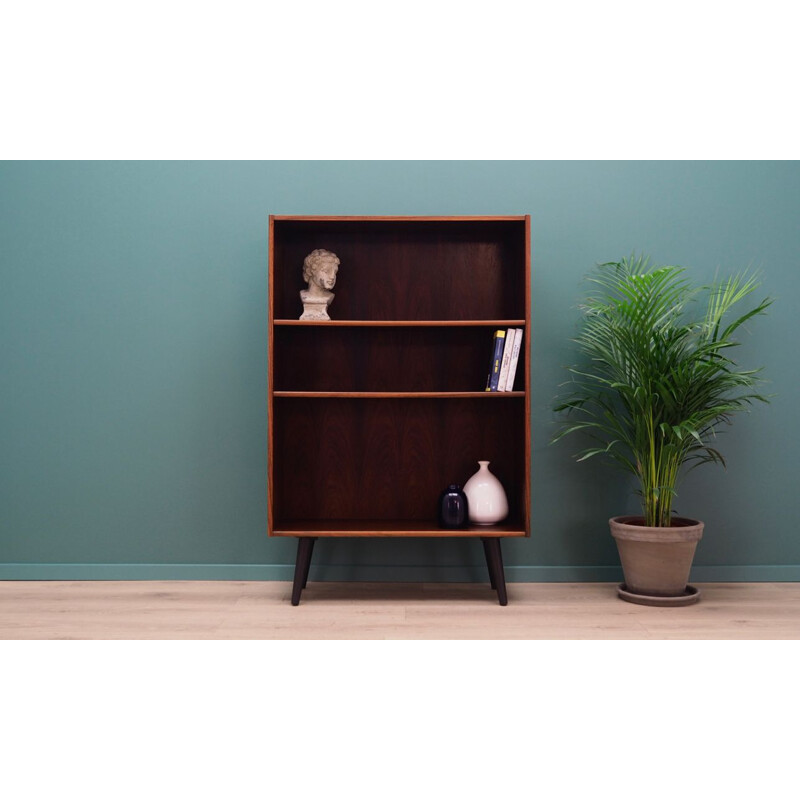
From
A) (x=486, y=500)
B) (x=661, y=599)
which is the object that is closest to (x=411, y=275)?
(x=486, y=500)

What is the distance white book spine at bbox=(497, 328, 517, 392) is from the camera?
2.63 metres

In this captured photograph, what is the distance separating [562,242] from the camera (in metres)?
2.92

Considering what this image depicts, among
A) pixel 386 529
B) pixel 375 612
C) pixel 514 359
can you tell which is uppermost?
pixel 514 359

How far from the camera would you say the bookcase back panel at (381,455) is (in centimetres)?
290

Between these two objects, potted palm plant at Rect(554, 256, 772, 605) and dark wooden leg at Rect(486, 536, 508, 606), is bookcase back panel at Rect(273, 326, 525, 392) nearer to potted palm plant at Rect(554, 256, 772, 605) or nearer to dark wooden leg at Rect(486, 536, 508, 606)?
potted palm plant at Rect(554, 256, 772, 605)

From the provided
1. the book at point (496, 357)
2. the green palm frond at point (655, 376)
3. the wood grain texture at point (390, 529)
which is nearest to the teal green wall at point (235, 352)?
the green palm frond at point (655, 376)

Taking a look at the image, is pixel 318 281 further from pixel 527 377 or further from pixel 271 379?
pixel 527 377

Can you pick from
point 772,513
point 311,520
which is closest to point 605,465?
point 772,513

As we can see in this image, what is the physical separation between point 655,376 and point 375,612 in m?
1.19

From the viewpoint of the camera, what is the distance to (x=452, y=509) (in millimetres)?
2658

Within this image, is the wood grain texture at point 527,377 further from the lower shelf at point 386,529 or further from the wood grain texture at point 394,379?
the wood grain texture at point 394,379

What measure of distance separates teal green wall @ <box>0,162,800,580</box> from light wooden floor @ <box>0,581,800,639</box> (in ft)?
0.39
